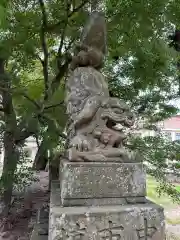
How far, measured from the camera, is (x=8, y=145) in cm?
470

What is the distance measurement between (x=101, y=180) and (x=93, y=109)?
70cm

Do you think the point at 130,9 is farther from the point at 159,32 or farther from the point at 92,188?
the point at 92,188

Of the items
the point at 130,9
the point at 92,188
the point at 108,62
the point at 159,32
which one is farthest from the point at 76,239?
the point at 108,62

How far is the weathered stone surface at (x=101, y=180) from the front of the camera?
2.38 metres

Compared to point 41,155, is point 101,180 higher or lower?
lower

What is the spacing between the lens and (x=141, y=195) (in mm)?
2484

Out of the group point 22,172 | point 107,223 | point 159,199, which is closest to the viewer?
point 107,223

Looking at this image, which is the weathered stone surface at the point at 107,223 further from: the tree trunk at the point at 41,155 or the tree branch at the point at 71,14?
the tree branch at the point at 71,14

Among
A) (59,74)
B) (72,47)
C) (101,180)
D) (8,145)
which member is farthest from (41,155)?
(101,180)

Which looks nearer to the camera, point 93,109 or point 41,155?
point 93,109

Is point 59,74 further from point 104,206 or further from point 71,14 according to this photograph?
point 104,206

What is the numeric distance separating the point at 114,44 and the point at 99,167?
2934 millimetres

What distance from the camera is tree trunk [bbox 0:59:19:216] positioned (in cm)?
425

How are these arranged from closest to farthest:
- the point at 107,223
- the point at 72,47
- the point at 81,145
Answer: the point at 107,223
the point at 81,145
the point at 72,47
